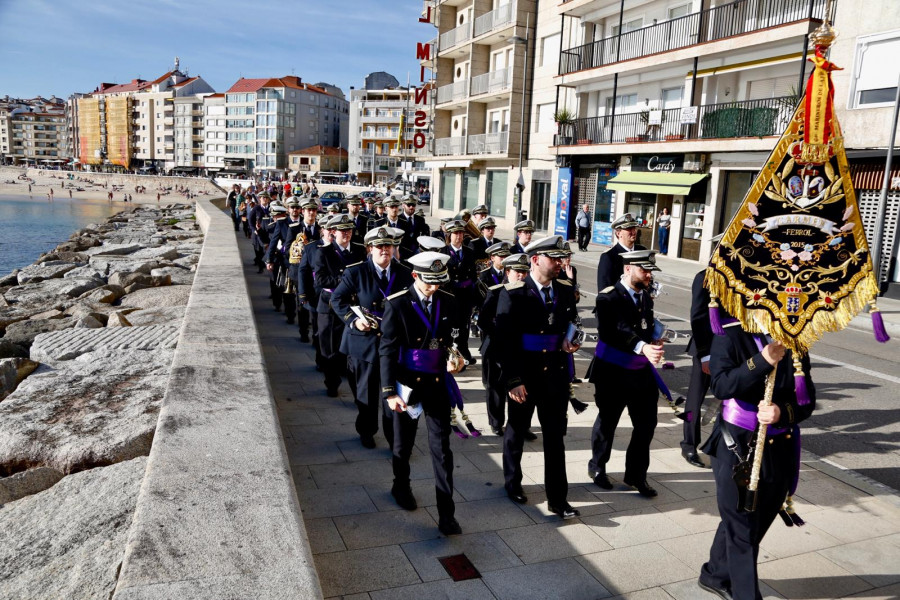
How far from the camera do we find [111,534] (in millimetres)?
4234

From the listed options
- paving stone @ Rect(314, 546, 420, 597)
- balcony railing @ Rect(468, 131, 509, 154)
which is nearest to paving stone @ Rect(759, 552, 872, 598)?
paving stone @ Rect(314, 546, 420, 597)

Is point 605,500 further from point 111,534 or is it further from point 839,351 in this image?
point 839,351

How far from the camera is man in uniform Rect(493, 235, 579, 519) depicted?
5141mm

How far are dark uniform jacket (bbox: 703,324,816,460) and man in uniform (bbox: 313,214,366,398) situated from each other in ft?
16.7

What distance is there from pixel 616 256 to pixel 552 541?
12.3 ft

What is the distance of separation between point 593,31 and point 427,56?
16728mm

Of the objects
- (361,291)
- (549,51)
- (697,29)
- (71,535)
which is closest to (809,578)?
(361,291)

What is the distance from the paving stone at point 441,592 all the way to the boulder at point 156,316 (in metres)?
8.30

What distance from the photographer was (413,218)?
12969 mm

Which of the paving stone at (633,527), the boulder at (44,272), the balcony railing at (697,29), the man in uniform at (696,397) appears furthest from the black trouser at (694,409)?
the boulder at (44,272)

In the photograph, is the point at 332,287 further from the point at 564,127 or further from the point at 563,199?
the point at 564,127

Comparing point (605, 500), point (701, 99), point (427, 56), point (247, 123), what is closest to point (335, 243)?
point (605, 500)

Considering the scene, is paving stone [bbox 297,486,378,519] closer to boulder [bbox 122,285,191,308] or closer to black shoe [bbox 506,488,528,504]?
black shoe [bbox 506,488,528,504]

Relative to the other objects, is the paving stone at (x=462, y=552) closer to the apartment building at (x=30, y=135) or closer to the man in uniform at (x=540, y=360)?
the man in uniform at (x=540, y=360)
